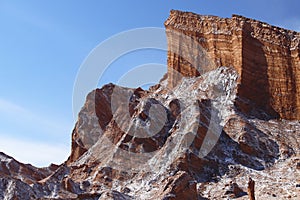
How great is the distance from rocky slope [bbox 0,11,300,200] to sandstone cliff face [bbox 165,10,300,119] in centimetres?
20

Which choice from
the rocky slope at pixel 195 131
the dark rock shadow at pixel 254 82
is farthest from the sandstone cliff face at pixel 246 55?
the rocky slope at pixel 195 131

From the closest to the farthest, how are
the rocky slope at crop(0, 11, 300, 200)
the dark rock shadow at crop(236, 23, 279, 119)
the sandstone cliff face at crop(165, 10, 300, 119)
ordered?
the rocky slope at crop(0, 11, 300, 200)
the dark rock shadow at crop(236, 23, 279, 119)
the sandstone cliff face at crop(165, 10, 300, 119)

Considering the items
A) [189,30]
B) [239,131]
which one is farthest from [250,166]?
[189,30]

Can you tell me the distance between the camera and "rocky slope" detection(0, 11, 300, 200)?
6400cm

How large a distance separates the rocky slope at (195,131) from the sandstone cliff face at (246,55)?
7.9 inches

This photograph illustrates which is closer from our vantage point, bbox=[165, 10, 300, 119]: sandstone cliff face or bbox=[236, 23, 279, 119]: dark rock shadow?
bbox=[236, 23, 279, 119]: dark rock shadow

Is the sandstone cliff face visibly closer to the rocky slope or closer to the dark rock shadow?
the dark rock shadow

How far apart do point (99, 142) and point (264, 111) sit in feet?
99.4

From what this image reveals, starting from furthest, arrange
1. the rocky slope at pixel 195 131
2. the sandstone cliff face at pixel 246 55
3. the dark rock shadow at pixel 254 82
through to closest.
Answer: the sandstone cliff face at pixel 246 55 → the dark rock shadow at pixel 254 82 → the rocky slope at pixel 195 131

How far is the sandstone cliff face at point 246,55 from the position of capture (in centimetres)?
8719

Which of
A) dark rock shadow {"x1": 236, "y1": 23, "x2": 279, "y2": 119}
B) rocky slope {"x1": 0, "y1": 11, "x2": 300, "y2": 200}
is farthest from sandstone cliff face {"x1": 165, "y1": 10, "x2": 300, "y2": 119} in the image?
rocky slope {"x1": 0, "y1": 11, "x2": 300, "y2": 200}

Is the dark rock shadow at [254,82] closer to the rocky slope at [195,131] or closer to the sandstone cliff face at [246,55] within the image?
the sandstone cliff face at [246,55]

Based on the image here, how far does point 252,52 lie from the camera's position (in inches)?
3593

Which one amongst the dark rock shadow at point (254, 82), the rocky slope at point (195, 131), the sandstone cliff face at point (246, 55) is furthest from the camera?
the sandstone cliff face at point (246, 55)
